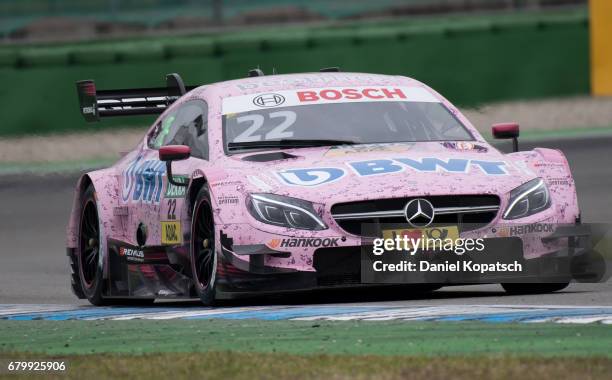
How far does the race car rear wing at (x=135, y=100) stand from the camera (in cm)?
1106

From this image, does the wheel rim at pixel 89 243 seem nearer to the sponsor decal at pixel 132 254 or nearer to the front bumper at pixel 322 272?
the sponsor decal at pixel 132 254

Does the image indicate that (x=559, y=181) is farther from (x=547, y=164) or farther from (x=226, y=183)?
(x=226, y=183)

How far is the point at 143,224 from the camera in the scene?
31.8ft

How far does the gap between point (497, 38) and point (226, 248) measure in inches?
503

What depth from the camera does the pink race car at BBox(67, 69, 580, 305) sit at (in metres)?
8.20

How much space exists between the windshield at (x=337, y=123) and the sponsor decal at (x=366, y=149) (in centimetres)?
12

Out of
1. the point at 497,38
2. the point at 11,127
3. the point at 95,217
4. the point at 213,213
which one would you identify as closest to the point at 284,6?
the point at 497,38

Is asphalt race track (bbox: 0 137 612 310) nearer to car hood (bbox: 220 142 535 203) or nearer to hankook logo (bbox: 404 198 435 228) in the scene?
hankook logo (bbox: 404 198 435 228)

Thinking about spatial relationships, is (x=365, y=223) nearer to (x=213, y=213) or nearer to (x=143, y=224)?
(x=213, y=213)

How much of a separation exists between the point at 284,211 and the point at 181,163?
4.41 ft

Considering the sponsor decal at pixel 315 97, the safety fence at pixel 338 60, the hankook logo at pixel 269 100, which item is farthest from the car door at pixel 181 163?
the safety fence at pixel 338 60

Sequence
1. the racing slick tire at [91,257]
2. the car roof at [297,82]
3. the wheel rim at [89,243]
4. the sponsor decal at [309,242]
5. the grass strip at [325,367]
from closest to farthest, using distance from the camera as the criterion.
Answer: the grass strip at [325,367], the sponsor decal at [309,242], the car roof at [297,82], the racing slick tire at [91,257], the wheel rim at [89,243]

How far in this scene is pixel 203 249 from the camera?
28.6 feet

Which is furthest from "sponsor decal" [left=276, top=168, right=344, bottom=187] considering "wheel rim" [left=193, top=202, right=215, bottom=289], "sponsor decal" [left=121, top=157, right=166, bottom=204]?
Answer: "sponsor decal" [left=121, top=157, right=166, bottom=204]
